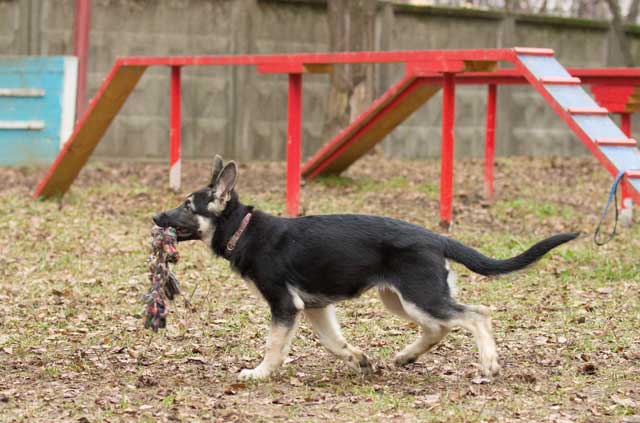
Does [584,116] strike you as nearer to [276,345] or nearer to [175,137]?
[276,345]

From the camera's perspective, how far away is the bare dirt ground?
18.2ft

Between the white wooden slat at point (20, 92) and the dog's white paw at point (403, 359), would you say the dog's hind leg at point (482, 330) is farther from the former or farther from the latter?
the white wooden slat at point (20, 92)

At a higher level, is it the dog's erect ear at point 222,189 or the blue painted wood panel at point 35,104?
the blue painted wood panel at point 35,104

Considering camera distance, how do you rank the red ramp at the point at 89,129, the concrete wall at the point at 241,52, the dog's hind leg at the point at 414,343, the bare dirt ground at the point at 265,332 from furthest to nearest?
the concrete wall at the point at 241,52 → the red ramp at the point at 89,129 → the dog's hind leg at the point at 414,343 → the bare dirt ground at the point at 265,332

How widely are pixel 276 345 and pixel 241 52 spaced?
11928 mm

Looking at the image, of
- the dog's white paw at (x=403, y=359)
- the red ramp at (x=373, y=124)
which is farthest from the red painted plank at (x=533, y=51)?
the dog's white paw at (x=403, y=359)

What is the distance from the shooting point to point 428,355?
682cm

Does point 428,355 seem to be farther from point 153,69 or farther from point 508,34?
point 508,34

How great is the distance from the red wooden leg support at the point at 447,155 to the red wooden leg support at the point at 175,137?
13.1ft

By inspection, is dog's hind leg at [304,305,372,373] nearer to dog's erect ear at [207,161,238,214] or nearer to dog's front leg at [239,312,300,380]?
dog's front leg at [239,312,300,380]

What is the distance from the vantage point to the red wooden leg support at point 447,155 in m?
11.4

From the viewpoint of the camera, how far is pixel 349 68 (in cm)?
1752

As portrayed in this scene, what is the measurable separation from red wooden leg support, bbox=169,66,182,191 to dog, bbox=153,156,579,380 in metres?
7.80

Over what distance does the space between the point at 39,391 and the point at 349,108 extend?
12.0m
